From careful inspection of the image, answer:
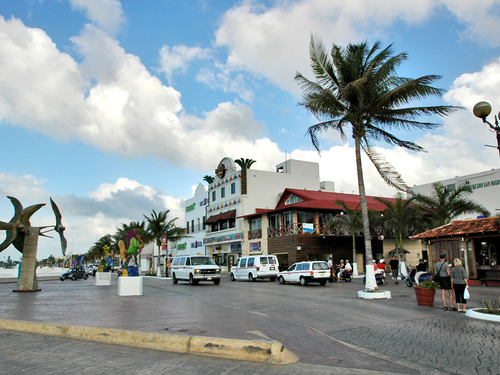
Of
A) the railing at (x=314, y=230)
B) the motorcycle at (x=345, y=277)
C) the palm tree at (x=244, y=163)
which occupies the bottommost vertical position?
the motorcycle at (x=345, y=277)

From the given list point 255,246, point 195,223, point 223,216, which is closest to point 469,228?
point 255,246

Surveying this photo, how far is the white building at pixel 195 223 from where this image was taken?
177 feet

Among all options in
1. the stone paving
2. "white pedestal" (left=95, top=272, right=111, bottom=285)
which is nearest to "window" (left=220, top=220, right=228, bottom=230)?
"white pedestal" (left=95, top=272, right=111, bottom=285)

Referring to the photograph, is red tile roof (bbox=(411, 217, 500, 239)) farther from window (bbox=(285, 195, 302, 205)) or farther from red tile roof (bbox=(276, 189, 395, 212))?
window (bbox=(285, 195, 302, 205))

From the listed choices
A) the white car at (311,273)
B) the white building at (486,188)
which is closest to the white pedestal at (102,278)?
the white car at (311,273)

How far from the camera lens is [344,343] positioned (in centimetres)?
735

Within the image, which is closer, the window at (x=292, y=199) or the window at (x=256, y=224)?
the window at (x=292, y=199)

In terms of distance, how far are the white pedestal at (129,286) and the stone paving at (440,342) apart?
10855 millimetres

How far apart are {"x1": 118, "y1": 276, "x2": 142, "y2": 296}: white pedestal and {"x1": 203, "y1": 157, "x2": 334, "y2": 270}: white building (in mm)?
23279

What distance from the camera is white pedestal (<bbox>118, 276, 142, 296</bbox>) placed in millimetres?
16516

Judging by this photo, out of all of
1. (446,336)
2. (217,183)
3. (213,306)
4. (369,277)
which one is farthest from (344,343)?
(217,183)

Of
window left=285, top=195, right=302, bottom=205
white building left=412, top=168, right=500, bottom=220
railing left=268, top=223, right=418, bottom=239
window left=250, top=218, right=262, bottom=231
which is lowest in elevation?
railing left=268, top=223, right=418, bottom=239

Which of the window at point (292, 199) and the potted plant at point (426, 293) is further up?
the window at point (292, 199)

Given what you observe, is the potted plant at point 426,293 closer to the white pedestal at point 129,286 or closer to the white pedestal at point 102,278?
the white pedestal at point 129,286
